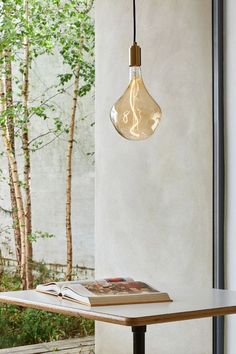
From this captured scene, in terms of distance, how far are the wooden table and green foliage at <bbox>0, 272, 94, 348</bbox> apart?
1.85 meters

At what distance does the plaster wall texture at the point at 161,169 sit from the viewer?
4031 mm

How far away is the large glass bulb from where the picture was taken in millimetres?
2607

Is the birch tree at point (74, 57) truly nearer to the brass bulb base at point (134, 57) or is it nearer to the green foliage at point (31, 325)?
the green foliage at point (31, 325)

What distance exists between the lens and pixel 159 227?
415 cm

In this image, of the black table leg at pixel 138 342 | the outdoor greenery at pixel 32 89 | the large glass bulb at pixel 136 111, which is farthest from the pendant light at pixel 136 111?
the outdoor greenery at pixel 32 89

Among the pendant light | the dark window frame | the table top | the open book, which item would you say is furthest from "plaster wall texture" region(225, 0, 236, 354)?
the pendant light

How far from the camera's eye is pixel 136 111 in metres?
2.61

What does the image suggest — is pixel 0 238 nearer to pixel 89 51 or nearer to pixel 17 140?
pixel 17 140

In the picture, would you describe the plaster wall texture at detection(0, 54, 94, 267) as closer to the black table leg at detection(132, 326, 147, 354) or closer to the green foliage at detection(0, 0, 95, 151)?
the green foliage at detection(0, 0, 95, 151)

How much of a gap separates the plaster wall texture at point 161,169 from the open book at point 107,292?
4.35 feet

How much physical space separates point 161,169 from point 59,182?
1.01 m

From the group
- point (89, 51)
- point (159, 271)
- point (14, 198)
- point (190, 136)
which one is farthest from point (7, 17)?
point (159, 271)

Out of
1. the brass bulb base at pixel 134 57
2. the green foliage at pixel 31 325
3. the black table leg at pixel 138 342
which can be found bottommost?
the green foliage at pixel 31 325
